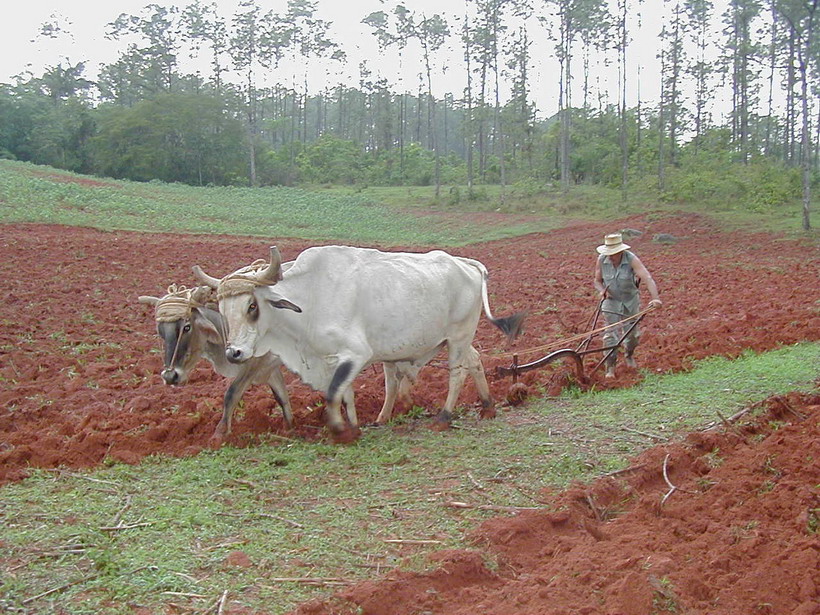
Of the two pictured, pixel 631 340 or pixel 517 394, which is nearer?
pixel 517 394

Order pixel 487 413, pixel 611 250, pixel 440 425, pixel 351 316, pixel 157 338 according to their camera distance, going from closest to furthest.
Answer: pixel 351 316
pixel 440 425
pixel 487 413
pixel 611 250
pixel 157 338

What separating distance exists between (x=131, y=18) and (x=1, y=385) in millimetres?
59841

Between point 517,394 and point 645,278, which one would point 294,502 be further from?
point 645,278

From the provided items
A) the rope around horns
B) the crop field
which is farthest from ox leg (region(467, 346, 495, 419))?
the rope around horns

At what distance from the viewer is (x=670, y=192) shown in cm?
3291

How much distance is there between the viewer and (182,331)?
6.64 metres

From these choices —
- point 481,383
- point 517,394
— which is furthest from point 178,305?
point 517,394

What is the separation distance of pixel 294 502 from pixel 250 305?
5.89ft

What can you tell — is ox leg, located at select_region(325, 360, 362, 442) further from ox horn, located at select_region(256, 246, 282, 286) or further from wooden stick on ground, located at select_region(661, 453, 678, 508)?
wooden stick on ground, located at select_region(661, 453, 678, 508)

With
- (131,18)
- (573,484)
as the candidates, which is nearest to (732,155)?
(573,484)

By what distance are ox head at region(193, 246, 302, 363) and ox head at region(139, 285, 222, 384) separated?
41 centimetres

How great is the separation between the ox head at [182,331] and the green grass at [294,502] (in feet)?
3.22

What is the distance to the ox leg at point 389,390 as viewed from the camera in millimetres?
7160

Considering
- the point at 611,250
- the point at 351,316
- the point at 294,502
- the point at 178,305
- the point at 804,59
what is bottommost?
the point at 294,502
